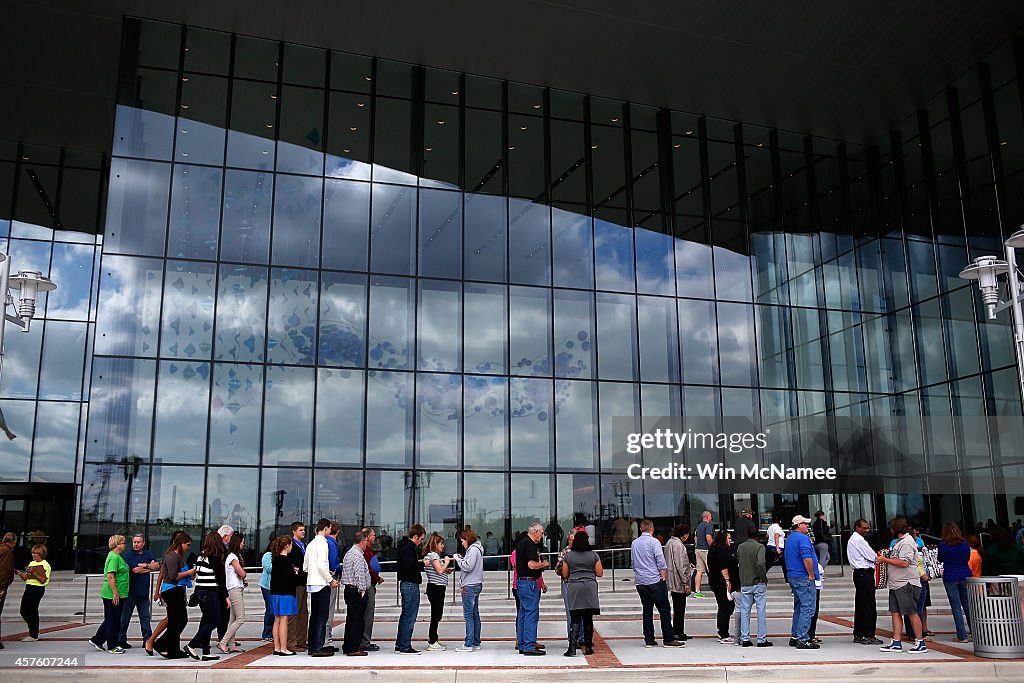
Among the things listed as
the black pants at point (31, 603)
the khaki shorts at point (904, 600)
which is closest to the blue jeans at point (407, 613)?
the black pants at point (31, 603)

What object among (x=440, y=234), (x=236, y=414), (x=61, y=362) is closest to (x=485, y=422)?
(x=440, y=234)

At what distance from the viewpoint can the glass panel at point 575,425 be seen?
81.9 ft

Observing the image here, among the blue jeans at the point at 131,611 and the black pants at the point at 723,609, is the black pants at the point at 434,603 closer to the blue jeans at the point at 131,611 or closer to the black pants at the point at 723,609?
the blue jeans at the point at 131,611

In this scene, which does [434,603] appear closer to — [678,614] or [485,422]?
[678,614]

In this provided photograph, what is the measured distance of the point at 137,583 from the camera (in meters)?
12.5

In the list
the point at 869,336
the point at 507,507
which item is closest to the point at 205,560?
the point at 507,507

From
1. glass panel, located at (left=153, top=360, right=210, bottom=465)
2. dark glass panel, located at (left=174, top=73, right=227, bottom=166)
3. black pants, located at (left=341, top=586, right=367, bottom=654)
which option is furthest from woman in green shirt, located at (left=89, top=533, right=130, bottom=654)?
dark glass panel, located at (left=174, top=73, right=227, bottom=166)

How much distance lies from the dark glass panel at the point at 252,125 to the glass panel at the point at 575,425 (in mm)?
10495

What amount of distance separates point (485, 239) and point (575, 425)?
6.02 meters

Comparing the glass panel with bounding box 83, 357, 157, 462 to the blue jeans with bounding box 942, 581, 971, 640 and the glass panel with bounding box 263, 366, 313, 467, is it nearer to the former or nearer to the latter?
the glass panel with bounding box 263, 366, 313, 467

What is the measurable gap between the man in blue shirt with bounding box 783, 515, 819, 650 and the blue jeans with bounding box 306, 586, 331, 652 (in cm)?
640

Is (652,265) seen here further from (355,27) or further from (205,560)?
(205,560)

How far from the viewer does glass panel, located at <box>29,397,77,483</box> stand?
31.1m

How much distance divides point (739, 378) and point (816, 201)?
23.9 feet
